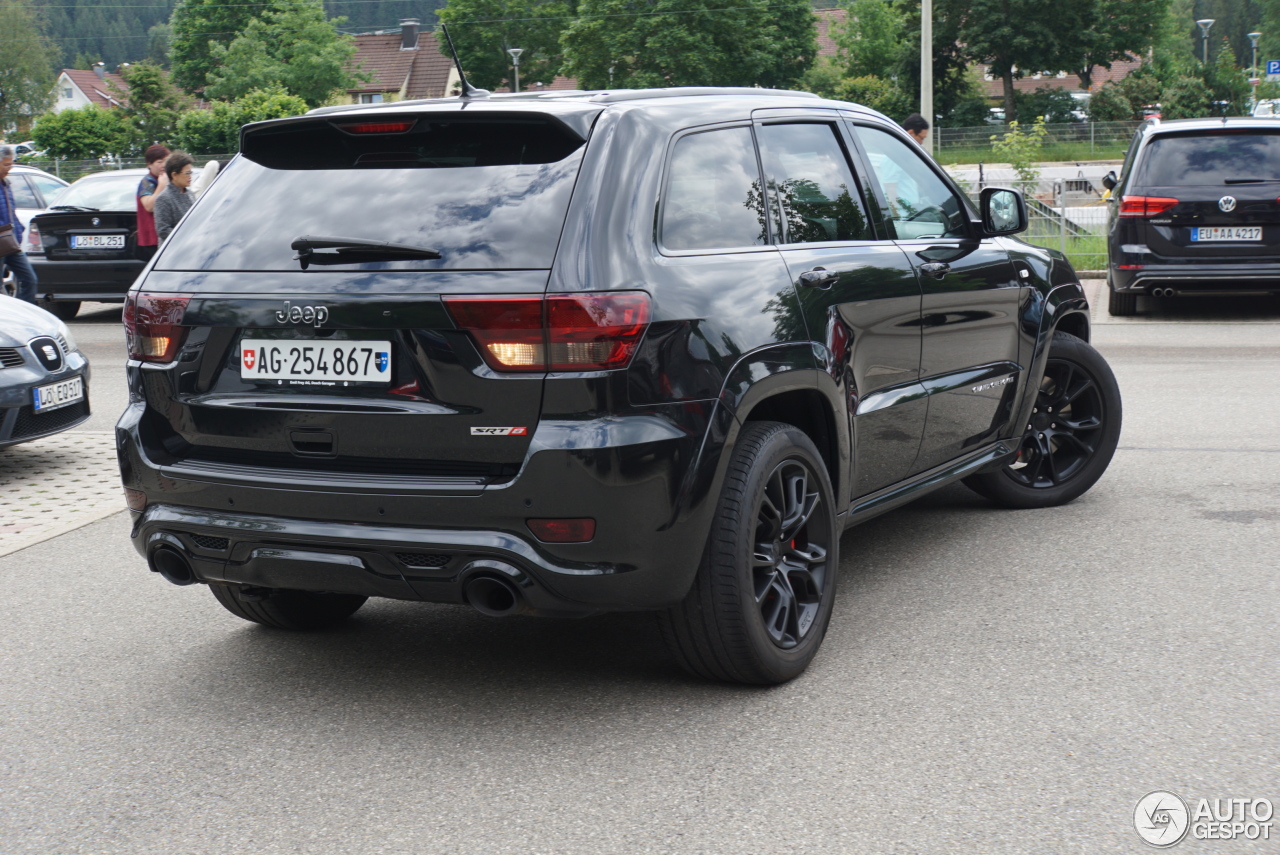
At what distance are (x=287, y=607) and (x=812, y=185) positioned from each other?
2.21 metres

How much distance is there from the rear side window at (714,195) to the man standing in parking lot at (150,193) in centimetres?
1084

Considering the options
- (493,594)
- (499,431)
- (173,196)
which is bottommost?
(173,196)

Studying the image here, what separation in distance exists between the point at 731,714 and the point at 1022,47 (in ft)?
221

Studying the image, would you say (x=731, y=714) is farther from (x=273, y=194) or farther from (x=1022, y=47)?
(x=1022, y=47)

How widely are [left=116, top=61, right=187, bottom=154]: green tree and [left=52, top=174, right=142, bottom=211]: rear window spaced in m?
39.1

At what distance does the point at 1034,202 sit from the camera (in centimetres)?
1875

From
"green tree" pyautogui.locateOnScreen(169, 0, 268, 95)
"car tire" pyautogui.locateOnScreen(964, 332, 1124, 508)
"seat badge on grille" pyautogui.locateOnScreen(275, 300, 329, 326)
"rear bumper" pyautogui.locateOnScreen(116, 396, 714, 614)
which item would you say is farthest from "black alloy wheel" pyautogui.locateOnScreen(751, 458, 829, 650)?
"green tree" pyautogui.locateOnScreen(169, 0, 268, 95)

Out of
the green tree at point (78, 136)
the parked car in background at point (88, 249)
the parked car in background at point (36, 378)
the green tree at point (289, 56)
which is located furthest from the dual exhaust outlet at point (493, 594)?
the green tree at point (289, 56)

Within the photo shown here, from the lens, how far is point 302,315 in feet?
12.5

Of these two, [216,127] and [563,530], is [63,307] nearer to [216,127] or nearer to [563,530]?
[563,530]

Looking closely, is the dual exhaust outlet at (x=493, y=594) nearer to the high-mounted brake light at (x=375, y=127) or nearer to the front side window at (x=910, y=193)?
the high-mounted brake light at (x=375, y=127)

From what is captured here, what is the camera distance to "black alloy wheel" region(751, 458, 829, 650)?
4125 mm

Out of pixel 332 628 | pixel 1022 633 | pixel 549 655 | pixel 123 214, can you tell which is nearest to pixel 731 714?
pixel 549 655
